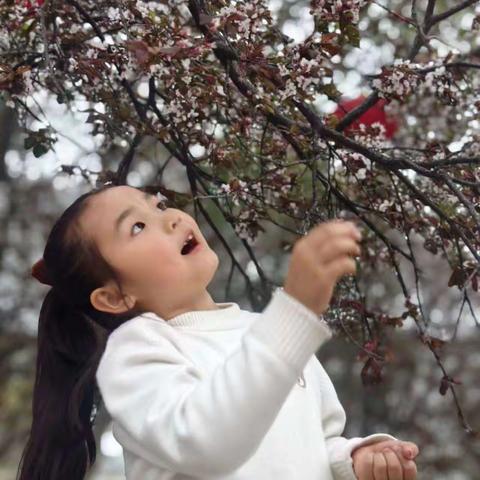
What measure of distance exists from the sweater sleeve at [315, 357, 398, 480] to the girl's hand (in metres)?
0.02

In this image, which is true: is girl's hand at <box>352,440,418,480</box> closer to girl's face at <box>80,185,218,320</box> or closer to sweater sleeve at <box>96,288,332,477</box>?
sweater sleeve at <box>96,288,332,477</box>

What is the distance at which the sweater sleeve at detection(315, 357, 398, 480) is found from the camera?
169 centimetres

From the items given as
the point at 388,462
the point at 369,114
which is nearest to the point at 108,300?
the point at 388,462

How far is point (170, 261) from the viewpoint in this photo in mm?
1738

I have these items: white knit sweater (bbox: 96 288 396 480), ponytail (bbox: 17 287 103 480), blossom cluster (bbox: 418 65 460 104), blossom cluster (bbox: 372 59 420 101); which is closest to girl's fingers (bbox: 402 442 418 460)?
white knit sweater (bbox: 96 288 396 480)

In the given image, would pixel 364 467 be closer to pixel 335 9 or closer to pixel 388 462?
pixel 388 462

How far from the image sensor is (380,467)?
1.60 m

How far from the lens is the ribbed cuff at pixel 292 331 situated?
130cm

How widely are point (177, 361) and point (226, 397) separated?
26 centimetres

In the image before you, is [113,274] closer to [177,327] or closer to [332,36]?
[177,327]

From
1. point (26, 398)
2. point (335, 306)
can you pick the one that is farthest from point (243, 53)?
point (26, 398)

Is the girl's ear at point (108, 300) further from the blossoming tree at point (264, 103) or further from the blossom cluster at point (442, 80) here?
the blossom cluster at point (442, 80)

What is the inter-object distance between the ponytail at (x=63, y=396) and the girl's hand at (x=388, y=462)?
1.95ft

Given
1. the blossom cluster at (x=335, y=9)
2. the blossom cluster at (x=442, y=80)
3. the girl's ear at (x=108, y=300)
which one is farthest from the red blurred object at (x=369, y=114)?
the girl's ear at (x=108, y=300)
